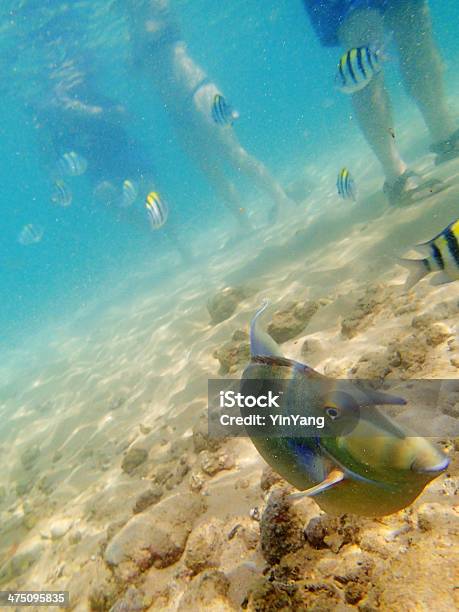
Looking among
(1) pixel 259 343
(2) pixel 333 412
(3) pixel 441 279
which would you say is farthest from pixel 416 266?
(2) pixel 333 412

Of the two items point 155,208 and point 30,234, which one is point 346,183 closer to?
point 155,208

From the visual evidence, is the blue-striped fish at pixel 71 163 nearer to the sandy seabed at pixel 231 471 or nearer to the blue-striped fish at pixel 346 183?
the sandy seabed at pixel 231 471

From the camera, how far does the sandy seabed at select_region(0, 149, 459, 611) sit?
1.66 metres

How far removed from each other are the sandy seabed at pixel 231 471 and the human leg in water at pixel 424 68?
835 mm

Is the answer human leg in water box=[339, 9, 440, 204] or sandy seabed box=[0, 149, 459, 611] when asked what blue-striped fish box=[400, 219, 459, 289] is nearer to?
sandy seabed box=[0, 149, 459, 611]

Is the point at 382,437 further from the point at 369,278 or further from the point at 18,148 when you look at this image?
the point at 18,148

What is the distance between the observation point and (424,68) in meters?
7.65

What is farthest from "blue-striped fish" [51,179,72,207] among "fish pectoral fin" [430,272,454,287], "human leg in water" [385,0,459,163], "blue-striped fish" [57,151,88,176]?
"fish pectoral fin" [430,272,454,287]

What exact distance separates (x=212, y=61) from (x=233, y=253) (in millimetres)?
46089

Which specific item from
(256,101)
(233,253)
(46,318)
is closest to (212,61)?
(46,318)

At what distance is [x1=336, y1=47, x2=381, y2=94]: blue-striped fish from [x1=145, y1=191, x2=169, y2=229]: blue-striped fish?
3.38m

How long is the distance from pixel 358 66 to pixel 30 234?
905 cm

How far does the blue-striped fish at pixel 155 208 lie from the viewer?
6098 mm

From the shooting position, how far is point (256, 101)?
436 feet
